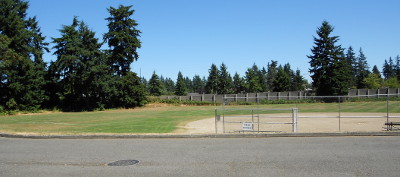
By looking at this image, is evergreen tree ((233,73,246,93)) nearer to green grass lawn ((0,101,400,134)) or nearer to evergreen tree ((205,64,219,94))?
evergreen tree ((205,64,219,94))

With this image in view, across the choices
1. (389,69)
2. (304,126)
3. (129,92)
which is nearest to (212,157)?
(304,126)

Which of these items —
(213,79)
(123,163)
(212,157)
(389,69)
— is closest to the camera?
(123,163)

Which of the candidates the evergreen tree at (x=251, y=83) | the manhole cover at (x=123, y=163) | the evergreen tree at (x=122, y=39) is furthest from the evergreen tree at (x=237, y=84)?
the manhole cover at (x=123, y=163)

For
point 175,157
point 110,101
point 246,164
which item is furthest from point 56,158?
point 110,101

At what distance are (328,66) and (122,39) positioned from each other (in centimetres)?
3853

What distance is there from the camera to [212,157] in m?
10.1

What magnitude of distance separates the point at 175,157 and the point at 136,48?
147ft

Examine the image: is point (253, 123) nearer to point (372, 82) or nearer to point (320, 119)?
Answer: point (320, 119)

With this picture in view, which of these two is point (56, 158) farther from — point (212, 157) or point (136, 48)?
point (136, 48)

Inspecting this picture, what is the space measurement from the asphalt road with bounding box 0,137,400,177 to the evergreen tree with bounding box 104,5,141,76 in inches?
1533

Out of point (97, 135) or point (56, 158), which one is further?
point (97, 135)

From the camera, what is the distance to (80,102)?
51594 mm

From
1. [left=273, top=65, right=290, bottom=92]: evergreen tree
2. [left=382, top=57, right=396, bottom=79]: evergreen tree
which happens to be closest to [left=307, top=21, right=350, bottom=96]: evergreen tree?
[left=273, top=65, right=290, bottom=92]: evergreen tree

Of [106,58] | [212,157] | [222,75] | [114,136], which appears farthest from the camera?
[222,75]
